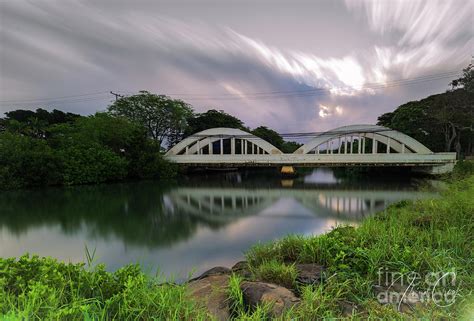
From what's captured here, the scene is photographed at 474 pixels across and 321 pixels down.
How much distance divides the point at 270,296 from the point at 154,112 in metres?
23.6

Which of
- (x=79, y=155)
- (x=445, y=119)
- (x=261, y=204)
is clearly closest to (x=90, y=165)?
(x=79, y=155)

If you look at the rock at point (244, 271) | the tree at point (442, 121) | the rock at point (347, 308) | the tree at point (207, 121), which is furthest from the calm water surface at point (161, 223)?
the tree at point (207, 121)

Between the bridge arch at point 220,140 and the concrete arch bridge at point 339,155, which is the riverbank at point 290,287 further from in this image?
the bridge arch at point 220,140

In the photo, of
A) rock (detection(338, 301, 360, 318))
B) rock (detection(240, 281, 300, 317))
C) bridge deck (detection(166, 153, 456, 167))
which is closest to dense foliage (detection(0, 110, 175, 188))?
bridge deck (detection(166, 153, 456, 167))

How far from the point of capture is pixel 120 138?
16.5 m

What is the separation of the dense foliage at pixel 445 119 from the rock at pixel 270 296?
17.8 metres

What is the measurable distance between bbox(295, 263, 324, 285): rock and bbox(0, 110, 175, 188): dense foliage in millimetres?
14581

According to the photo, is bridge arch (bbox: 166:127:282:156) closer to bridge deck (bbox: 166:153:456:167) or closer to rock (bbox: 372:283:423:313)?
bridge deck (bbox: 166:153:456:167)

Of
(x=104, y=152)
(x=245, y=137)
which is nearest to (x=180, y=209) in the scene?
(x=104, y=152)

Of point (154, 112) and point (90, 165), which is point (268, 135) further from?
point (90, 165)

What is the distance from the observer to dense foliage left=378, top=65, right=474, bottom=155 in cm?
1407

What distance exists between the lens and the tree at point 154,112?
22547 mm

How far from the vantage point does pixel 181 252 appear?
4562 mm

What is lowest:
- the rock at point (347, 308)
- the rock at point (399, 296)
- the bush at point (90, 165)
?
the rock at point (347, 308)
